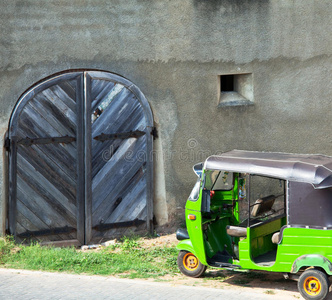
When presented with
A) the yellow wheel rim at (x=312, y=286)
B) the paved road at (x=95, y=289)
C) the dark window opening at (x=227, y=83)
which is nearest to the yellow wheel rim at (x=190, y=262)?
the paved road at (x=95, y=289)

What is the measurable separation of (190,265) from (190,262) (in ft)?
0.14

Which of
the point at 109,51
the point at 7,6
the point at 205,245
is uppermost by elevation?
the point at 7,6

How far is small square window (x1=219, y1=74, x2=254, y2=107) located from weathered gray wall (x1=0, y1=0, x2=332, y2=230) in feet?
0.40

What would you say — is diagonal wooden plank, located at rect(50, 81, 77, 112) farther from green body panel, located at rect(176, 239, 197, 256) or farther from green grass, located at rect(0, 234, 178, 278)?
green body panel, located at rect(176, 239, 197, 256)

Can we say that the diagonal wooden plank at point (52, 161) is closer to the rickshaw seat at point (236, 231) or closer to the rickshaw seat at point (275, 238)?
the rickshaw seat at point (236, 231)

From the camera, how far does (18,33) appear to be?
30.6ft

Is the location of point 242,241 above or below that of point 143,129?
below

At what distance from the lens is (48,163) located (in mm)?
9445

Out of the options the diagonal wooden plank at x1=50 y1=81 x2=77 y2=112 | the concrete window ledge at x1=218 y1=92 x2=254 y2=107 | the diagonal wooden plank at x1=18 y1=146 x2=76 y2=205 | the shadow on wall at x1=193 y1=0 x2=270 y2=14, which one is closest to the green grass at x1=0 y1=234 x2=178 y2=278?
the diagonal wooden plank at x1=18 y1=146 x2=76 y2=205

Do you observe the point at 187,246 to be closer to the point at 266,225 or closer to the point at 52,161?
the point at 266,225

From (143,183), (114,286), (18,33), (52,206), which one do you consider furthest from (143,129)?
(114,286)

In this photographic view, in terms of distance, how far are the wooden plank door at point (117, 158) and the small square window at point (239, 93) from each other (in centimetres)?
144

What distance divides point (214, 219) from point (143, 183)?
8.10ft

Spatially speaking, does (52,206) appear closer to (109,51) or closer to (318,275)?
(109,51)
